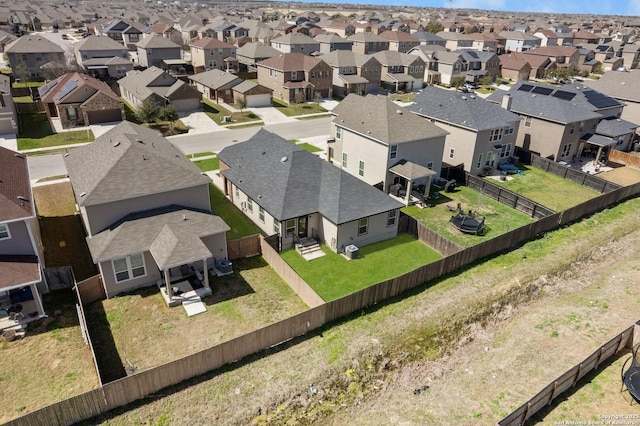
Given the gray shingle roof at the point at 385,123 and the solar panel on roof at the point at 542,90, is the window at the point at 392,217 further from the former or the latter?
the solar panel on roof at the point at 542,90

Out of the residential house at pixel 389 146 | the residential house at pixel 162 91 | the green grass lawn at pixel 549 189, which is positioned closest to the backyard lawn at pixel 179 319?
the residential house at pixel 389 146

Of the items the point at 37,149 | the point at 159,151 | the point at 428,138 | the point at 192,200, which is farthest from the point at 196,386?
the point at 37,149

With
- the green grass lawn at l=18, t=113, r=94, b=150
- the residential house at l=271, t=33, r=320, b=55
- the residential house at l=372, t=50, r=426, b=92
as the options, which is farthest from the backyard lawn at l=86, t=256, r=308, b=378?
the residential house at l=271, t=33, r=320, b=55

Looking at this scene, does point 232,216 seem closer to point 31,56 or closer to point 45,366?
point 45,366

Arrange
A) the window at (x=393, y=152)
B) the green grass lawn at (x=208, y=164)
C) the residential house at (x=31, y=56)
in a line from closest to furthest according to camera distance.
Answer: the window at (x=393, y=152) → the green grass lawn at (x=208, y=164) → the residential house at (x=31, y=56)

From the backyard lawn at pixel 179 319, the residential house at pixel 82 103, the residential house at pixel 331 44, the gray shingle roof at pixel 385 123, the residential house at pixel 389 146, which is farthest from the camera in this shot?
the residential house at pixel 331 44

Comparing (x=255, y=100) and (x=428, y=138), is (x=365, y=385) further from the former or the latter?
(x=255, y=100)
